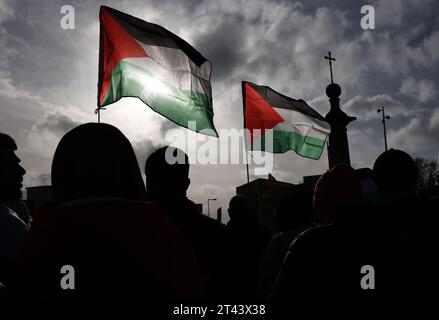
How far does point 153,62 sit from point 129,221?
6.30 metres

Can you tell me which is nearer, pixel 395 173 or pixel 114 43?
pixel 395 173

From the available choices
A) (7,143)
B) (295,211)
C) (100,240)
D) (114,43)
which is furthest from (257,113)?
(100,240)

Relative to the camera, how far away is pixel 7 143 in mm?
3219

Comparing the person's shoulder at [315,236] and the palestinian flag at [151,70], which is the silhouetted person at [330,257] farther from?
the palestinian flag at [151,70]

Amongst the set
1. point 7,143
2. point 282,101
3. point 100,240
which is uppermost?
point 282,101

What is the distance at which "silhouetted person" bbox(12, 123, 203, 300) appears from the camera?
1203 mm

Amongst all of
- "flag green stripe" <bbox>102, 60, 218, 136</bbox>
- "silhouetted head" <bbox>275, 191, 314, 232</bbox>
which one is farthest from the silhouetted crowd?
"flag green stripe" <bbox>102, 60, 218, 136</bbox>

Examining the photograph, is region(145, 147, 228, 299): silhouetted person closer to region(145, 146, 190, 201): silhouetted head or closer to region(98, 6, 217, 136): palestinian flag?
region(145, 146, 190, 201): silhouetted head

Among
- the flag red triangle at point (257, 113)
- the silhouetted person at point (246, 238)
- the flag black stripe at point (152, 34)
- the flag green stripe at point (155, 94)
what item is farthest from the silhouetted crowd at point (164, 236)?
the flag red triangle at point (257, 113)

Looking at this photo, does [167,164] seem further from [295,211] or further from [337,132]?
[337,132]

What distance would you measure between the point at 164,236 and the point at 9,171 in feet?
7.65

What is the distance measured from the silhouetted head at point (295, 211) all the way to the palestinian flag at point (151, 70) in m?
3.72

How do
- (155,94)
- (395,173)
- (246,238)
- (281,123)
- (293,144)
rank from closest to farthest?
1. (395,173)
2. (246,238)
3. (155,94)
4. (281,123)
5. (293,144)
